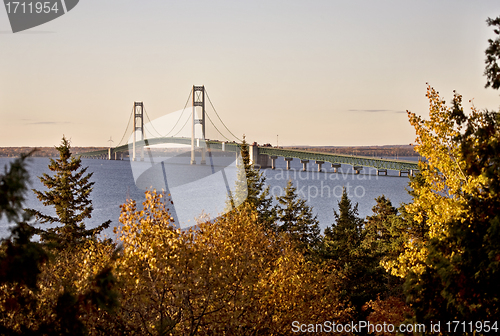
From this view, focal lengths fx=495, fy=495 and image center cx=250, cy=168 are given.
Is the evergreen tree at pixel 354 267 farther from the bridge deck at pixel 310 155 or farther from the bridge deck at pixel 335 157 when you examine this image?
the bridge deck at pixel 335 157

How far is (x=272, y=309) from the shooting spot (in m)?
15.8

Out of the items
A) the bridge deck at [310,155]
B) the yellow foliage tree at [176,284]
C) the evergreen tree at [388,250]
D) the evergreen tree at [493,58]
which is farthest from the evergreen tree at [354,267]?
the bridge deck at [310,155]

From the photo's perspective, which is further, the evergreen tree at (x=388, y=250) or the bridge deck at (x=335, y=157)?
the bridge deck at (x=335, y=157)

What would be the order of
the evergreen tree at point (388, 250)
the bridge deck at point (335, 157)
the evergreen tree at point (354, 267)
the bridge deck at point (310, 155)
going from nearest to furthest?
the evergreen tree at point (388, 250)
the evergreen tree at point (354, 267)
the bridge deck at point (335, 157)
the bridge deck at point (310, 155)

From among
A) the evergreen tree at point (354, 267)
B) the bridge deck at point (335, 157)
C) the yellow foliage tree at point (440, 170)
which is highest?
the yellow foliage tree at point (440, 170)

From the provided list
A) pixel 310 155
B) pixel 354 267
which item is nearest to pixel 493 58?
pixel 354 267

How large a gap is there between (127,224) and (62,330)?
5767 millimetres

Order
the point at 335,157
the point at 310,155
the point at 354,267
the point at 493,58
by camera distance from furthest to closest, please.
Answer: the point at 310,155, the point at 335,157, the point at 354,267, the point at 493,58

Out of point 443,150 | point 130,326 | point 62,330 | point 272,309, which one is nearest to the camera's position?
point 62,330

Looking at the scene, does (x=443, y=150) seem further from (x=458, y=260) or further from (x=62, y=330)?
(x=62, y=330)

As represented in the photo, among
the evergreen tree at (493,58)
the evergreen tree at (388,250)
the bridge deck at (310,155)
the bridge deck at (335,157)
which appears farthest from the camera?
the bridge deck at (310,155)

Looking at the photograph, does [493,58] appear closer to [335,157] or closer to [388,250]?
[388,250]

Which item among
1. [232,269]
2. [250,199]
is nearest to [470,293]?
Result: [232,269]

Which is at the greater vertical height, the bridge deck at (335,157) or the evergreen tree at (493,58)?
the evergreen tree at (493,58)
